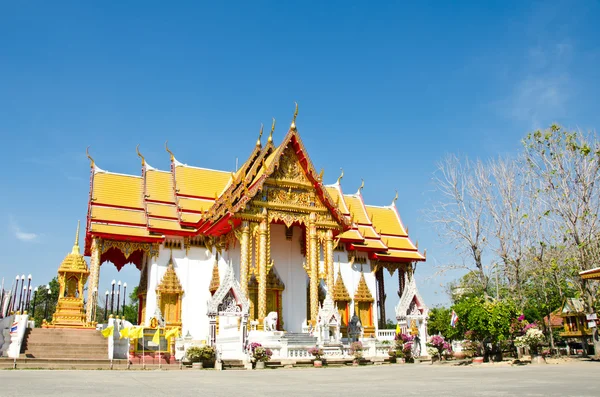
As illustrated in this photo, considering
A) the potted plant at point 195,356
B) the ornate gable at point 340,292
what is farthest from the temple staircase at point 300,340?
the ornate gable at point 340,292

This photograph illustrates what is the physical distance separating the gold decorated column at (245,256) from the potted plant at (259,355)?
323cm

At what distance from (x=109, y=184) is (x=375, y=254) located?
461 inches

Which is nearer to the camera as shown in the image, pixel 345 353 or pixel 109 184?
pixel 345 353

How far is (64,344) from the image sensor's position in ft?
54.4

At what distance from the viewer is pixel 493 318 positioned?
15781mm

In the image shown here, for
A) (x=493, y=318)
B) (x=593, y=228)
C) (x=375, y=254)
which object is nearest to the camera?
(x=493, y=318)

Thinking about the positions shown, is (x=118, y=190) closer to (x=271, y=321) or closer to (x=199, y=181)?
(x=199, y=181)

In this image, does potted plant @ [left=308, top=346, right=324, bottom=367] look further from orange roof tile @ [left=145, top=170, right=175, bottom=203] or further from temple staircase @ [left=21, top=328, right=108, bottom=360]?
orange roof tile @ [left=145, top=170, right=175, bottom=203]

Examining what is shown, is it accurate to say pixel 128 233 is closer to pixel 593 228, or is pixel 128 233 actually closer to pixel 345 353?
pixel 345 353

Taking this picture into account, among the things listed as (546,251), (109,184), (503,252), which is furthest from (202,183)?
(546,251)

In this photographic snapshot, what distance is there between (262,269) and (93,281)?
587 centimetres

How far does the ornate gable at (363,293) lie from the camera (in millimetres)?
23500

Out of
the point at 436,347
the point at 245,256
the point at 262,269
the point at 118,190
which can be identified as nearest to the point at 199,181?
the point at 118,190

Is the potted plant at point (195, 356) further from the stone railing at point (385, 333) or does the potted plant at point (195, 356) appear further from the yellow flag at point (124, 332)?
the stone railing at point (385, 333)
